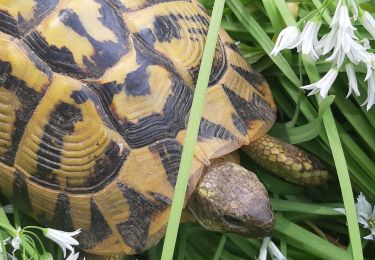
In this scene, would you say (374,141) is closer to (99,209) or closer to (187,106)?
(187,106)

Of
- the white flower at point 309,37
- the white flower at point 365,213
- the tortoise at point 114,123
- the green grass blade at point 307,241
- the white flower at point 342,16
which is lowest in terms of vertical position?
the green grass blade at point 307,241

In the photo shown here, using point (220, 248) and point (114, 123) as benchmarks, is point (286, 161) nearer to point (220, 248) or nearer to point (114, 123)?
point (220, 248)

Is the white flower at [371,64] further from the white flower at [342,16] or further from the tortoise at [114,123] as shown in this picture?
the tortoise at [114,123]

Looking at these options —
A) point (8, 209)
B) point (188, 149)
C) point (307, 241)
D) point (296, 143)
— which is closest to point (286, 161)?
point (296, 143)

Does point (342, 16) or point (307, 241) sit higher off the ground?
point (342, 16)

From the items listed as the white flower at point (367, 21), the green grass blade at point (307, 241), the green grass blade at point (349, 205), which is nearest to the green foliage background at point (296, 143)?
the green grass blade at point (307, 241)

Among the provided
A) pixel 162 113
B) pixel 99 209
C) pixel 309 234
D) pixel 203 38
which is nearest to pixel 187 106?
pixel 162 113
